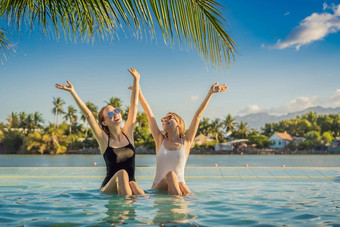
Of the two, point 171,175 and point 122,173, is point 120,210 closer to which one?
point 122,173

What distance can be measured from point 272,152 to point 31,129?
155 ft

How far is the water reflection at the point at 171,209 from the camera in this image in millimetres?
3283

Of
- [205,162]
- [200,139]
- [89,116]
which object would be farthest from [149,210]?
[200,139]

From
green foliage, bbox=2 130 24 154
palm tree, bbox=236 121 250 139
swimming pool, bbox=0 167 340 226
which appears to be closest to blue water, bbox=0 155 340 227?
swimming pool, bbox=0 167 340 226

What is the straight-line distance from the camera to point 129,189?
438cm

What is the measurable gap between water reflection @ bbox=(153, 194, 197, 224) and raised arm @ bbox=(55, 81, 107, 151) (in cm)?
91

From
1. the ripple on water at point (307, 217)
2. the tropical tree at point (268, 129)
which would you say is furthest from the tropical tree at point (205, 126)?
the ripple on water at point (307, 217)

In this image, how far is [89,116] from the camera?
165 inches

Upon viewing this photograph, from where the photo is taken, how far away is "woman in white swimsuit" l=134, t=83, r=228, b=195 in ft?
14.9

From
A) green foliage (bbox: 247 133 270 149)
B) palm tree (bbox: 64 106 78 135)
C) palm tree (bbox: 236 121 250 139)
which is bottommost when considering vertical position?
green foliage (bbox: 247 133 270 149)

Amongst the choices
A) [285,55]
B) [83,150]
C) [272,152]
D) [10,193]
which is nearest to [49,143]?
[83,150]

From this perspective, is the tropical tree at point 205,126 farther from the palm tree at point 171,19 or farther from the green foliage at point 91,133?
the palm tree at point 171,19

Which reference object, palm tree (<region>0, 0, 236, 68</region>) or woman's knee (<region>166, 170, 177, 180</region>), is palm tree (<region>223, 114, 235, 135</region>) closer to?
woman's knee (<region>166, 170, 177, 180</region>)

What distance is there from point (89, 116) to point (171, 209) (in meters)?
1.31
